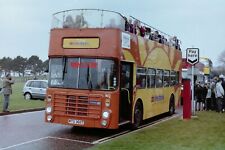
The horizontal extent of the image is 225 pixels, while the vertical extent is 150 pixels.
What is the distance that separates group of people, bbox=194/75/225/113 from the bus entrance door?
8.43 m

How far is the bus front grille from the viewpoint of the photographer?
13.4 m

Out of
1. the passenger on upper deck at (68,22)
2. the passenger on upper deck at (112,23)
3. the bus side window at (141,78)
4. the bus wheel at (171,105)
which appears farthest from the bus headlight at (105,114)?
the bus wheel at (171,105)

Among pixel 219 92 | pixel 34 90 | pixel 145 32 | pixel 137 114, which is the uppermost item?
pixel 145 32

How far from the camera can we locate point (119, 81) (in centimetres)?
1365

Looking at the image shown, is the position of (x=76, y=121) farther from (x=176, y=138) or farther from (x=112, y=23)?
(x=112, y=23)

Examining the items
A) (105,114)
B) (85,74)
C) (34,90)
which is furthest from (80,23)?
(34,90)

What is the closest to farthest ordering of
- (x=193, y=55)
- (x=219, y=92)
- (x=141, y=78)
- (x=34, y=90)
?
(x=141, y=78) < (x=193, y=55) < (x=219, y=92) < (x=34, y=90)

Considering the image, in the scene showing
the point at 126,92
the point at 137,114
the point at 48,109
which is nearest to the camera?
the point at 48,109

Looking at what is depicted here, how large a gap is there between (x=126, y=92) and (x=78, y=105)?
191 cm

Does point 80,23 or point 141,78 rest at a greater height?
point 80,23

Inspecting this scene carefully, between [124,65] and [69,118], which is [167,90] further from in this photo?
[69,118]

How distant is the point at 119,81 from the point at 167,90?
23.3 feet

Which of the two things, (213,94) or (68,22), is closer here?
(68,22)

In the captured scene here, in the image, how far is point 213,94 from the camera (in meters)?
24.2
